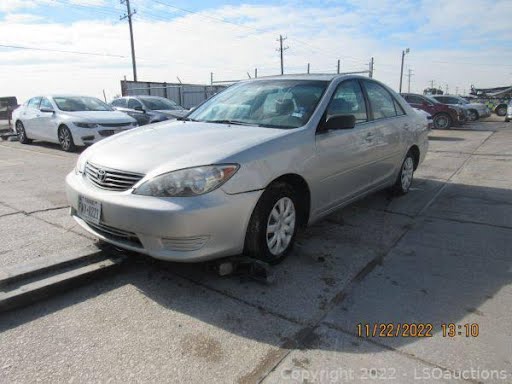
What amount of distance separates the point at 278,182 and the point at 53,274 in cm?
181

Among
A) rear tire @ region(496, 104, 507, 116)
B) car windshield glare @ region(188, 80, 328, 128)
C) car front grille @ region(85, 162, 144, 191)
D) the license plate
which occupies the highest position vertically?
car windshield glare @ region(188, 80, 328, 128)

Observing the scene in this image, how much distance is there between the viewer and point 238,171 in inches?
113

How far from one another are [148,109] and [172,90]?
40.0 ft

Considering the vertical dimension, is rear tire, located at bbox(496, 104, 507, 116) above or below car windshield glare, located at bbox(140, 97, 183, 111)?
below

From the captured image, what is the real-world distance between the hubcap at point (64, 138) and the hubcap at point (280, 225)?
7544 mm

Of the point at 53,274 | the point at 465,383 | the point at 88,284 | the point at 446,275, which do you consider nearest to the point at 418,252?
the point at 446,275

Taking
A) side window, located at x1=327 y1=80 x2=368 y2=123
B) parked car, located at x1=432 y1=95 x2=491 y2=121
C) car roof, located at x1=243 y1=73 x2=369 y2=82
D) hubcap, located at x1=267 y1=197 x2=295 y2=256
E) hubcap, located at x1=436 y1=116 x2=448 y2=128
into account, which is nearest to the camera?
hubcap, located at x1=267 y1=197 x2=295 y2=256

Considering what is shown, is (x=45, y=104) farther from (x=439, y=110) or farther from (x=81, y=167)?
(x=439, y=110)

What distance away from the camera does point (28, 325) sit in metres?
2.57

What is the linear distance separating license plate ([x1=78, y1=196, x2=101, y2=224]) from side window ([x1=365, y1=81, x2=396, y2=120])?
10.2 ft

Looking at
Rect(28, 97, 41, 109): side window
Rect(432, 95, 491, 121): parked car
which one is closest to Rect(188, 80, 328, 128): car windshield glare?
Rect(28, 97, 41, 109): side window

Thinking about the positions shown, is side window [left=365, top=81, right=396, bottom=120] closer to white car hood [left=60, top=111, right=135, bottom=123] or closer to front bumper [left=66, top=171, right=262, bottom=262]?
front bumper [left=66, top=171, right=262, bottom=262]

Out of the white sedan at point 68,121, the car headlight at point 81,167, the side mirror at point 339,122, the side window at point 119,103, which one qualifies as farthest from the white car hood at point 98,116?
the side mirror at point 339,122

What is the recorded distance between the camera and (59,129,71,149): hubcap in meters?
9.38
